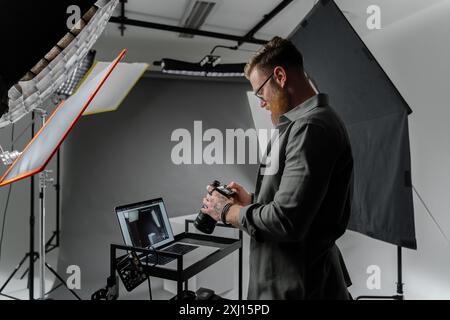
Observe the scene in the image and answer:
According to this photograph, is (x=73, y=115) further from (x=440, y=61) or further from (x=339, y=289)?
(x=440, y=61)

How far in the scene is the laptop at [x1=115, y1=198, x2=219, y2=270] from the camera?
47.7 inches

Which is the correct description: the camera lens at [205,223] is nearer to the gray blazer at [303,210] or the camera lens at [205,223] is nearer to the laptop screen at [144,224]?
the gray blazer at [303,210]

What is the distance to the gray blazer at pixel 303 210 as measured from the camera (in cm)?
66

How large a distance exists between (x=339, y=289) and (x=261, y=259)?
21cm

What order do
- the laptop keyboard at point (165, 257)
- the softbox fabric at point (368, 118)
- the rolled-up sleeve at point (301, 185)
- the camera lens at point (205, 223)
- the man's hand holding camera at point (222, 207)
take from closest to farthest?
1. the rolled-up sleeve at point (301, 185)
2. the man's hand holding camera at point (222, 207)
3. the camera lens at point (205, 223)
4. the laptop keyboard at point (165, 257)
5. the softbox fabric at point (368, 118)

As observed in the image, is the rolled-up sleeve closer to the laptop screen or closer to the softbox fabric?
the laptop screen

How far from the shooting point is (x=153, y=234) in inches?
55.1

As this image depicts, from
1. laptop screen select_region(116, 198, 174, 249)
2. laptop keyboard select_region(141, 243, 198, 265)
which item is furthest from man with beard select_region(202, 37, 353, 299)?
laptop screen select_region(116, 198, 174, 249)

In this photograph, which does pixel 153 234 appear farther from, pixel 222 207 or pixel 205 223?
pixel 222 207

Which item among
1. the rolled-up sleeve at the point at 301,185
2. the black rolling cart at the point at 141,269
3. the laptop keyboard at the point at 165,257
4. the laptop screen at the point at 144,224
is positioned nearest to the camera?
the rolled-up sleeve at the point at 301,185

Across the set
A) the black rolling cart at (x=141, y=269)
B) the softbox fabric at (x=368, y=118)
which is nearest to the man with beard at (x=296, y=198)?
the black rolling cart at (x=141, y=269)

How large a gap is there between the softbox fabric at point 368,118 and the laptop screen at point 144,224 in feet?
3.68

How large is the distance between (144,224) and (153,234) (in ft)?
0.21

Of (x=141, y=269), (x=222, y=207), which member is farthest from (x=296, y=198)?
(x=141, y=269)
